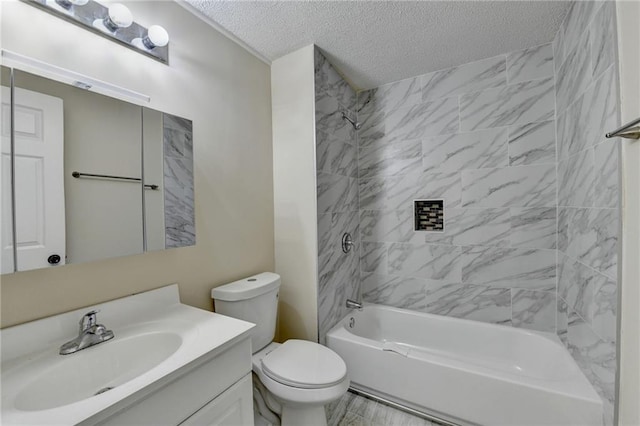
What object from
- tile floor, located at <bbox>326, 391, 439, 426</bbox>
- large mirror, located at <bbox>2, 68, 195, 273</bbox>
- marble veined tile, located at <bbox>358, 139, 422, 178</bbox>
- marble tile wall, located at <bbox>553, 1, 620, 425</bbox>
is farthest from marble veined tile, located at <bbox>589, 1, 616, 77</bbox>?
tile floor, located at <bbox>326, 391, 439, 426</bbox>

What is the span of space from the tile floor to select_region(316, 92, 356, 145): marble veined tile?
1859 mm

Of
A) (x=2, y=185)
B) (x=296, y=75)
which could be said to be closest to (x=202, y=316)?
(x=2, y=185)

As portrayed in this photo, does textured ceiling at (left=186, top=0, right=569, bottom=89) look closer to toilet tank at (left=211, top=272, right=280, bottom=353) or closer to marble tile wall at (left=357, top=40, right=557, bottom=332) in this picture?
marble tile wall at (left=357, top=40, right=557, bottom=332)

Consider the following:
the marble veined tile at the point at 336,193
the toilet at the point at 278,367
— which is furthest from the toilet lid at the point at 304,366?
the marble veined tile at the point at 336,193

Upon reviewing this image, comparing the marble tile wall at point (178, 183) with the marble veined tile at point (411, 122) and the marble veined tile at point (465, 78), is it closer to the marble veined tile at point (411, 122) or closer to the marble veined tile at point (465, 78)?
the marble veined tile at point (411, 122)

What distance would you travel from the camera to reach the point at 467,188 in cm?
205

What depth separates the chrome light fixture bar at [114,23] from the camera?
965 mm

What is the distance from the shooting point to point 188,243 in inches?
52.5

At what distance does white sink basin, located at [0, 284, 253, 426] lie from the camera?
0.64 meters

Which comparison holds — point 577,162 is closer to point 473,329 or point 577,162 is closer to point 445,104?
point 445,104

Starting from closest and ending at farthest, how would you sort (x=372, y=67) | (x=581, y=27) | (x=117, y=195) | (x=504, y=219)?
(x=117, y=195)
(x=581, y=27)
(x=504, y=219)
(x=372, y=67)

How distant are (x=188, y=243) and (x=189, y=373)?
0.67 metres

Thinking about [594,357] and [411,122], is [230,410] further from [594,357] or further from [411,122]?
[411,122]

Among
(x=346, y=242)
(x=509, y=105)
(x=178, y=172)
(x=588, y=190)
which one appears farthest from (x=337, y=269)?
(x=509, y=105)
